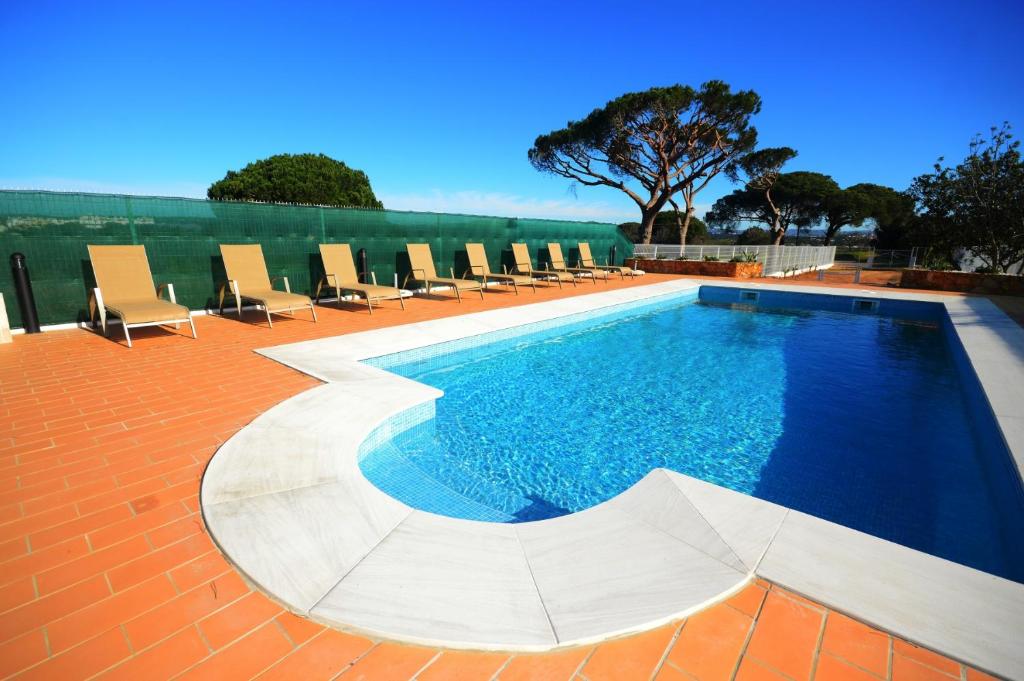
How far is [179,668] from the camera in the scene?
4.30 ft

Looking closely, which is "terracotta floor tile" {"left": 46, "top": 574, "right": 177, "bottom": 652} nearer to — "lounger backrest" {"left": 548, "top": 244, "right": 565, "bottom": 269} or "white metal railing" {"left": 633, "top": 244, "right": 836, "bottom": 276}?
"lounger backrest" {"left": 548, "top": 244, "right": 565, "bottom": 269}

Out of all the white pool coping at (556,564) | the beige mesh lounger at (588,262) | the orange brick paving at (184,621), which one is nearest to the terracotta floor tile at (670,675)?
the orange brick paving at (184,621)

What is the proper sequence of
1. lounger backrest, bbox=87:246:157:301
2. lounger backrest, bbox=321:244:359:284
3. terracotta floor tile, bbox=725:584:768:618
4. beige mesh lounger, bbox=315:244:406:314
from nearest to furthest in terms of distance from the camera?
terracotta floor tile, bbox=725:584:768:618
lounger backrest, bbox=87:246:157:301
beige mesh lounger, bbox=315:244:406:314
lounger backrest, bbox=321:244:359:284

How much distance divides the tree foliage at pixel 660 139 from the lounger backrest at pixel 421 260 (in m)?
14.7

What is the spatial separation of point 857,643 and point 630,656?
29.3 inches

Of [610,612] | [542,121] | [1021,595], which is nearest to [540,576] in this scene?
[610,612]

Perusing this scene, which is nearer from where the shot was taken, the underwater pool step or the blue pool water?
the underwater pool step

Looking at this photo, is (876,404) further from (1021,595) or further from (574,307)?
(574,307)

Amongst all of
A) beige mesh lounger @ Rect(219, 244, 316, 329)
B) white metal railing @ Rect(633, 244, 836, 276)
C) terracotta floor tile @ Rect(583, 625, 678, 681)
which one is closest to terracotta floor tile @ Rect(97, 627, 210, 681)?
terracotta floor tile @ Rect(583, 625, 678, 681)

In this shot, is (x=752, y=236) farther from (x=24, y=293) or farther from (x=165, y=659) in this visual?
(x=165, y=659)

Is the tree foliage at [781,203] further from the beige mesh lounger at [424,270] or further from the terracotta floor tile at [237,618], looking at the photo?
the terracotta floor tile at [237,618]

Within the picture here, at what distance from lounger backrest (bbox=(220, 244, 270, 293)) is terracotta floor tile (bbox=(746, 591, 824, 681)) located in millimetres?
7289

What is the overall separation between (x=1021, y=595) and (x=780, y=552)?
2.60ft

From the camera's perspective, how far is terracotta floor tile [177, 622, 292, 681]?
1.29 m
